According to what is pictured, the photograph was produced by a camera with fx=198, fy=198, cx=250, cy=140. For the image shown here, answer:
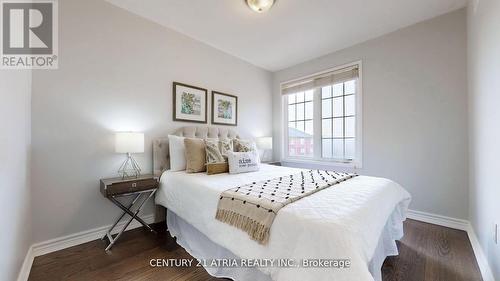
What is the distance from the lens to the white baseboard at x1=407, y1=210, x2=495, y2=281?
151 cm

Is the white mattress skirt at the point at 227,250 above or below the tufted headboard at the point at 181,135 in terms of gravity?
below

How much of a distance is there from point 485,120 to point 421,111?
0.95 m

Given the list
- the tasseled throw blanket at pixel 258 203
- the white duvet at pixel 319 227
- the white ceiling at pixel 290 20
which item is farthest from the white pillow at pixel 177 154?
the white ceiling at pixel 290 20

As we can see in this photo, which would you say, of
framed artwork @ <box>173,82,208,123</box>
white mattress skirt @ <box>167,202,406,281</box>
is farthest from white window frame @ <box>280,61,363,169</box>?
framed artwork @ <box>173,82,208,123</box>

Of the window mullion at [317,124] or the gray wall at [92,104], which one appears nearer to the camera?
the gray wall at [92,104]

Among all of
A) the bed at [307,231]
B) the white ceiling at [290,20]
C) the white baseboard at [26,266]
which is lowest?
the white baseboard at [26,266]

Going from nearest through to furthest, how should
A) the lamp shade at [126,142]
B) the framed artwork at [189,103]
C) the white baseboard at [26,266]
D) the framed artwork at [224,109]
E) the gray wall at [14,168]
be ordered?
the gray wall at [14,168] < the white baseboard at [26,266] < the lamp shade at [126,142] < the framed artwork at [189,103] < the framed artwork at [224,109]

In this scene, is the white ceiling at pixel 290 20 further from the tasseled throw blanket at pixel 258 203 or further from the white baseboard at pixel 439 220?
the white baseboard at pixel 439 220

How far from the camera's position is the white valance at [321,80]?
309cm

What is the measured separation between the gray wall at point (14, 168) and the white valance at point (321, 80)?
3.53 m

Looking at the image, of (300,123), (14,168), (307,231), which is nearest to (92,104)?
(14,168)

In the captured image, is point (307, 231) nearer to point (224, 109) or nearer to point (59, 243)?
point (59, 243)

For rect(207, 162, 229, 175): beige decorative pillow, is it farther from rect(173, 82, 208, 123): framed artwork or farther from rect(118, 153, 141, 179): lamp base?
rect(173, 82, 208, 123): framed artwork

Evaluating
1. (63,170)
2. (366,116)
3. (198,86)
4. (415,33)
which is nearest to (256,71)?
(198,86)
